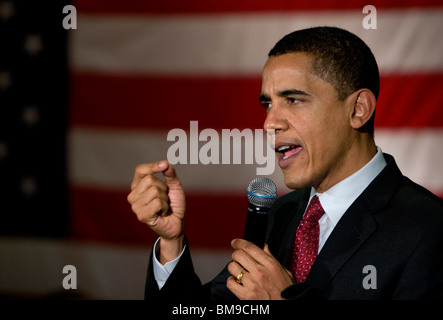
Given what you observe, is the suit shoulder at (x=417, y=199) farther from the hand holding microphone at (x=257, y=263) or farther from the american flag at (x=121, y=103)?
the american flag at (x=121, y=103)

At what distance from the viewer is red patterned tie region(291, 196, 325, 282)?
118 centimetres

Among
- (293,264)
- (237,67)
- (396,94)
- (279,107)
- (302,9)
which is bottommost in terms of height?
(293,264)

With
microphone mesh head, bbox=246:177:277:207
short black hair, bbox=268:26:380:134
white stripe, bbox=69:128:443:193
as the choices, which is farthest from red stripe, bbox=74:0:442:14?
microphone mesh head, bbox=246:177:277:207

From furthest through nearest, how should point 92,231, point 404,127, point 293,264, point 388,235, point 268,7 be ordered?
point 92,231 → point 268,7 → point 404,127 → point 293,264 → point 388,235

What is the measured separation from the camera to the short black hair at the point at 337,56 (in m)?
1.21

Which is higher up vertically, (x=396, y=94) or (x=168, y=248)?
(x=396, y=94)

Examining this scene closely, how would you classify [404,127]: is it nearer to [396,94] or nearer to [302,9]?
[396,94]

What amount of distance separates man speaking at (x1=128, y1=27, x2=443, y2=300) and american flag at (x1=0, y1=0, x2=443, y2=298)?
0.80 m

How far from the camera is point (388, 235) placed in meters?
1.10

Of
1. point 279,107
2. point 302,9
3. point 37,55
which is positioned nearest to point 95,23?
point 37,55

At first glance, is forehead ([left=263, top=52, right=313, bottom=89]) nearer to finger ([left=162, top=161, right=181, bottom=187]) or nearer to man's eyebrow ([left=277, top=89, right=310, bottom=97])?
man's eyebrow ([left=277, top=89, right=310, bottom=97])

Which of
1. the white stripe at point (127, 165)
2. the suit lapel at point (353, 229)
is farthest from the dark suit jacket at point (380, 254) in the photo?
the white stripe at point (127, 165)

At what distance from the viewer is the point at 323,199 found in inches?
49.0

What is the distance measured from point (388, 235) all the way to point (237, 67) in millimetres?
1211
